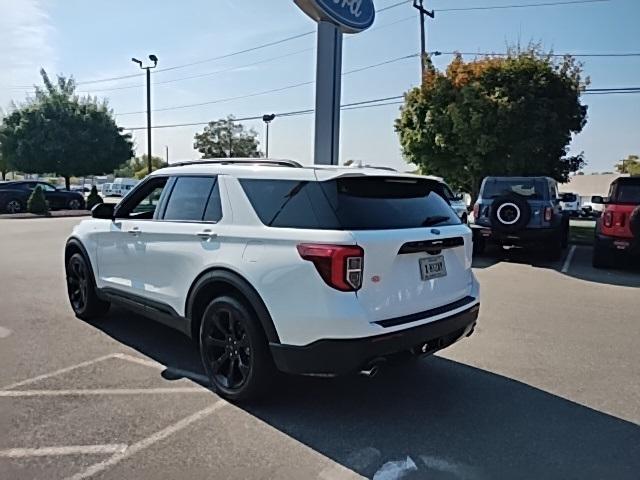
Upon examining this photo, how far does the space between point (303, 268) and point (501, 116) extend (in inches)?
548

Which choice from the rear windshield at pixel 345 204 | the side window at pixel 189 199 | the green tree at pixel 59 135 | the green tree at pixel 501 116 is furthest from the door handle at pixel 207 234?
the green tree at pixel 59 135

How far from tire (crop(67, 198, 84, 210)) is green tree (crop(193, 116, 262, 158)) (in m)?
38.5

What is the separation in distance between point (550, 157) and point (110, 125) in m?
27.0

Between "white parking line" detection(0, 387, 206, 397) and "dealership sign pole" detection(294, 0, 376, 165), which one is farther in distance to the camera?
"dealership sign pole" detection(294, 0, 376, 165)

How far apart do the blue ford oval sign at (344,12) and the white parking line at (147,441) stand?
9.05 meters

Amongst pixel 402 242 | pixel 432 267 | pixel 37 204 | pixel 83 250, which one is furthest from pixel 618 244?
pixel 37 204

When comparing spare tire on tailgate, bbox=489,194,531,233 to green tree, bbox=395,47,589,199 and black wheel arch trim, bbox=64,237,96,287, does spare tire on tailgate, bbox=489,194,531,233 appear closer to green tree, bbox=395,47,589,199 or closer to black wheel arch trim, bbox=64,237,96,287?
green tree, bbox=395,47,589,199

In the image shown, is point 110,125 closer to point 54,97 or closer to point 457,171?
point 54,97

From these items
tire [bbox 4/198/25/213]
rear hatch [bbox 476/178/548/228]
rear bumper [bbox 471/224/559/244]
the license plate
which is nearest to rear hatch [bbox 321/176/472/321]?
the license plate

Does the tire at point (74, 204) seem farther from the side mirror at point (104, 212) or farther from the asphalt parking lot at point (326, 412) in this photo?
the side mirror at point (104, 212)

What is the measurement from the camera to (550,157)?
54.9ft

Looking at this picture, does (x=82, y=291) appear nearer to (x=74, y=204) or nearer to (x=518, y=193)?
(x=518, y=193)

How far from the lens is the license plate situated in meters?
3.71

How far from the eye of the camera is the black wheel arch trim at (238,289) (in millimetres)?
3596
